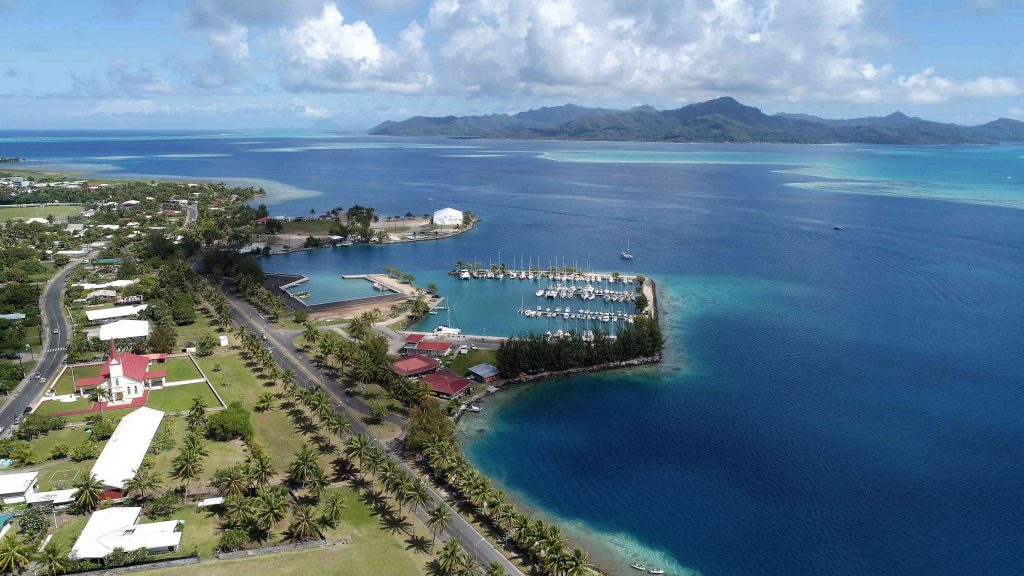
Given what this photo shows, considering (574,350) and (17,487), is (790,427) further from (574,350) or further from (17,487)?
(17,487)

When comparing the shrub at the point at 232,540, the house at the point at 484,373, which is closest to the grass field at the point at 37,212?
the house at the point at 484,373

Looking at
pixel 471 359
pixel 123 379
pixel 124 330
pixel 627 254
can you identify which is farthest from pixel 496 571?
pixel 627 254

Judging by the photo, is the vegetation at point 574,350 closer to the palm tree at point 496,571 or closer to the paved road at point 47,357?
the palm tree at point 496,571

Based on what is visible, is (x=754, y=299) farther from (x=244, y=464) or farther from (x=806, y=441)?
(x=244, y=464)

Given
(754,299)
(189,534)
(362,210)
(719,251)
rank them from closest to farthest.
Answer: (189,534) → (754,299) → (719,251) → (362,210)

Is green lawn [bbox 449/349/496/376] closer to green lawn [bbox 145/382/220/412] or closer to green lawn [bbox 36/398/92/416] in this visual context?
green lawn [bbox 145/382/220/412]

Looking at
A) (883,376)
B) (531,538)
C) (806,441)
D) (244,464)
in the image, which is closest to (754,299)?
(883,376)
